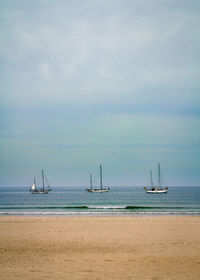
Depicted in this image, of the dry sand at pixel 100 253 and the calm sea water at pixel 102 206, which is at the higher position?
the dry sand at pixel 100 253

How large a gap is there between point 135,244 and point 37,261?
5.46 metres

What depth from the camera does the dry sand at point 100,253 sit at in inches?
375

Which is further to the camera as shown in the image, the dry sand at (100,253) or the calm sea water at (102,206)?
the calm sea water at (102,206)

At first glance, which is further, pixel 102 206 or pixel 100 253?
pixel 102 206

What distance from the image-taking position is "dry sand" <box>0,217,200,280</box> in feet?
31.2

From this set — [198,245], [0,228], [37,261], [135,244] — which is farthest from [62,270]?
[0,228]

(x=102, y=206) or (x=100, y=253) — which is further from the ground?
(x=100, y=253)

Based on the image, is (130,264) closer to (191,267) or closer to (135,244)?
(191,267)

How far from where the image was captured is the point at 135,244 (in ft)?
49.0

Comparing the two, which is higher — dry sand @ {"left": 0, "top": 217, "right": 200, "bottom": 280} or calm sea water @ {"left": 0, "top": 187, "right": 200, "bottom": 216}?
dry sand @ {"left": 0, "top": 217, "right": 200, "bottom": 280}

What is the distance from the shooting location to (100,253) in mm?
12859

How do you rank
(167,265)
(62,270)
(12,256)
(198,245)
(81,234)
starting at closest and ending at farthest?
(62,270)
(167,265)
(12,256)
(198,245)
(81,234)

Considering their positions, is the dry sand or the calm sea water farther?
the calm sea water

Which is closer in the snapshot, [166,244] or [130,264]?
[130,264]
